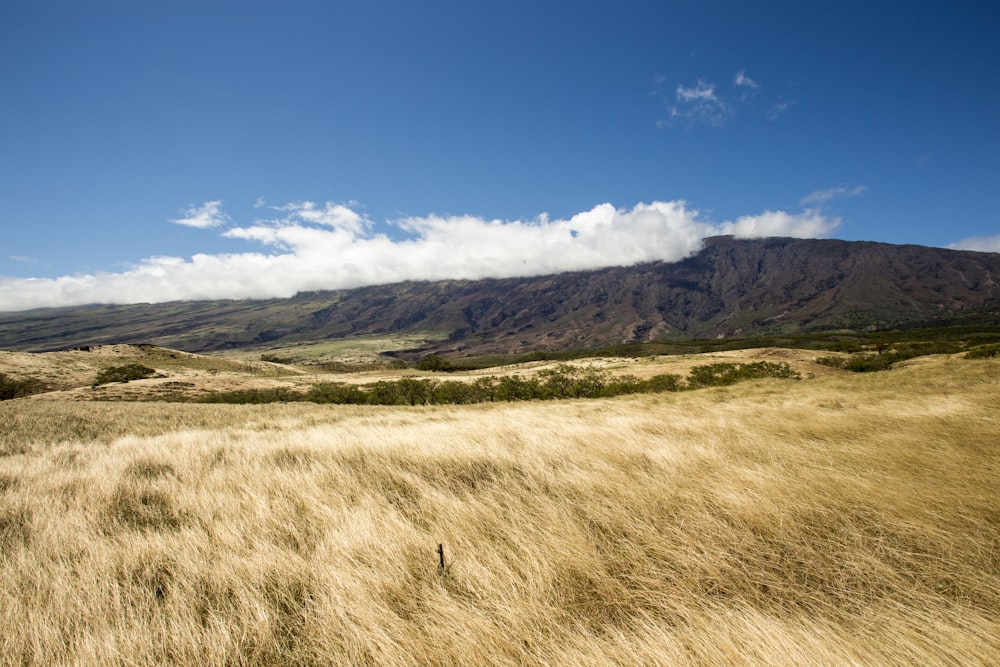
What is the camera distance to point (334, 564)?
3201 mm

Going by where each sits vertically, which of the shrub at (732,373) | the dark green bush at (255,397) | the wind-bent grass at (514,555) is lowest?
the dark green bush at (255,397)

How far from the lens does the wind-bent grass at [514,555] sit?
231cm

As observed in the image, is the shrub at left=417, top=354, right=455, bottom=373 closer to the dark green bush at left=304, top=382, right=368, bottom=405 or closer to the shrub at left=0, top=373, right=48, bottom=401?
the dark green bush at left=304, top=382, right=368, bottom=405

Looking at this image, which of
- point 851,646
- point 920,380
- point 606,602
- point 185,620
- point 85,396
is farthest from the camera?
point 85,396

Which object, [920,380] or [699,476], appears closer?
[699,476]

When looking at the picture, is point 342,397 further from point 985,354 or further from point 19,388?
point 985,354

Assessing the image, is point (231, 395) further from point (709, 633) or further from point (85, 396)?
point (709, 633)

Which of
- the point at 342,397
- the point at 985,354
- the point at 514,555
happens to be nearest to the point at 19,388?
the point at 342,397

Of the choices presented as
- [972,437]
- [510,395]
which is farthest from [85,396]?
[972,437]

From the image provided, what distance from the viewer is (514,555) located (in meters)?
3.30

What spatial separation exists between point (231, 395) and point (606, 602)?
47980 mm

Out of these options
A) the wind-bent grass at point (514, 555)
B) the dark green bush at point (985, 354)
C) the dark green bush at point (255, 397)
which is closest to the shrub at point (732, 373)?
the dark green bush at point (985, 354)

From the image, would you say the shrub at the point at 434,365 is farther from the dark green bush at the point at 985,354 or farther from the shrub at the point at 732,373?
the dark green bush at the point at 985,354

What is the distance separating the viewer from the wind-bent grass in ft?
7.59
